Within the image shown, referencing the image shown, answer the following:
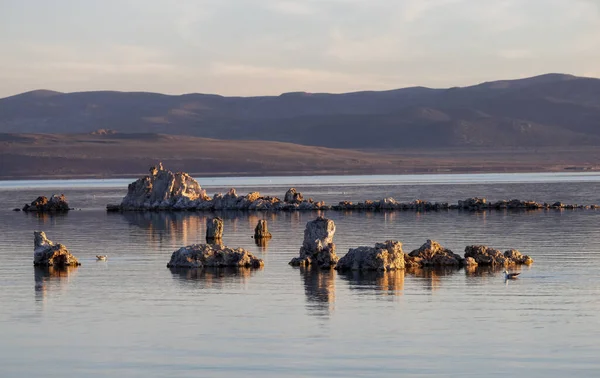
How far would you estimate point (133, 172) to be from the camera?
184m

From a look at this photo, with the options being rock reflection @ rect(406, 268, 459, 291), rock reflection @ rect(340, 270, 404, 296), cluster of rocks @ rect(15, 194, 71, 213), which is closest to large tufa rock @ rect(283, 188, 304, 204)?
cluster of rocks @ rect(15, 194, 71, 213)

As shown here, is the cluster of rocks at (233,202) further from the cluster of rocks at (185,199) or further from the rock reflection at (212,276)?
the rock reflection at (212,276)

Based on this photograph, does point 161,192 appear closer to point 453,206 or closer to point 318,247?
point 453,206

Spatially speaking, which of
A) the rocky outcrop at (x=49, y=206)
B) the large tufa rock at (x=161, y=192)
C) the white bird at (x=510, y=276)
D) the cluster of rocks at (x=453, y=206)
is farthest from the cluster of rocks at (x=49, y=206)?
the white bird at (x=510, y=276)

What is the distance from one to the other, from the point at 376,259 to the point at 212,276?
4234 millimetres

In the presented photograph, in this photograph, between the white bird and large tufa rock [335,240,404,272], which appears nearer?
the white bird

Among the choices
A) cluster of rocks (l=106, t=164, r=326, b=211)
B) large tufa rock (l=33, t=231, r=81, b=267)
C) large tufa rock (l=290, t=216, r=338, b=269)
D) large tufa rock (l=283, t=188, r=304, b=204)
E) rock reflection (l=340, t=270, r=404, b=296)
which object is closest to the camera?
rock reflection (l=340, t=270, r=404, b=296)

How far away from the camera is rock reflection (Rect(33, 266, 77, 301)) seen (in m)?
29.3

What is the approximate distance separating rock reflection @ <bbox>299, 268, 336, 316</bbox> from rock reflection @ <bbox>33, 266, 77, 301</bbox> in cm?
580

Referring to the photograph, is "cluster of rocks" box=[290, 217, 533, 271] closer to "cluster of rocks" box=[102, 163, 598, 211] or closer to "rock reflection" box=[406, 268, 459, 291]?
"rock reflection" box=[406, 268, 459, 291]

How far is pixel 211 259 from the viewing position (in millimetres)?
34812

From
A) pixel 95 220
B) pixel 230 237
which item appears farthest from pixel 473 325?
pixel 95 220

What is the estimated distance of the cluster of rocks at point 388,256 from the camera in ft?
109

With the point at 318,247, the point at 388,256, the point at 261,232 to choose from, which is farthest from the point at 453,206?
the point at 388,256
